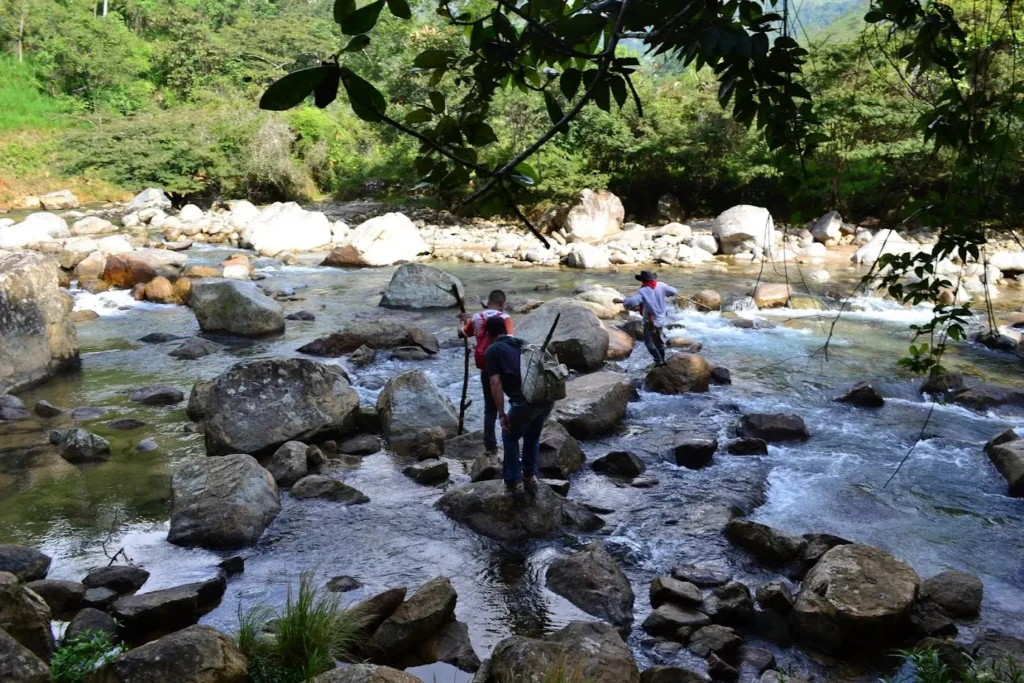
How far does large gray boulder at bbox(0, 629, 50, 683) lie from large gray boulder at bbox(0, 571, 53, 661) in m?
0.42

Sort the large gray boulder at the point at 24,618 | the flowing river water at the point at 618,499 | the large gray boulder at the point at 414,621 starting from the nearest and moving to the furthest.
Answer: the large gray boulder at the point at 24,618, the large gray boulder at the point at 414,621, the flowing river water at the point at 618,499

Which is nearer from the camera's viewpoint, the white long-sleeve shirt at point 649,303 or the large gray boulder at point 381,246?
the white long-sleeve shirt at point 649,303

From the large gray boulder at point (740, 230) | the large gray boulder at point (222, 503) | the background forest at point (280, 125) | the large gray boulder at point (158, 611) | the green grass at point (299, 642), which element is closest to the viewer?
the green grass at point (299, 642)

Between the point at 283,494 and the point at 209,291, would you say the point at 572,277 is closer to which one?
the point at 209,291

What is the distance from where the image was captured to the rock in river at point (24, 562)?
5836 mm

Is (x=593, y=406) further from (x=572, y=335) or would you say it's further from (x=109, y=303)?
(x=109, y=303)

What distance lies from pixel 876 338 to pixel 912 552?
26.9ft

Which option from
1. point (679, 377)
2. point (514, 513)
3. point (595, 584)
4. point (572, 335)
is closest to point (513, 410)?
point (514, 513)

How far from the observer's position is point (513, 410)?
21.9 ft

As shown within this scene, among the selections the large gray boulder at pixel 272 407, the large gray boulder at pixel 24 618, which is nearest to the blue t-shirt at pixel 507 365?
the large gray boulder at pixel 272 407

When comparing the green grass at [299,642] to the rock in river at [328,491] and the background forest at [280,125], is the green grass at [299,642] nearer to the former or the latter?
the rock in river at [328,491]

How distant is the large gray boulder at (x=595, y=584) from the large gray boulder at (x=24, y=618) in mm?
3124

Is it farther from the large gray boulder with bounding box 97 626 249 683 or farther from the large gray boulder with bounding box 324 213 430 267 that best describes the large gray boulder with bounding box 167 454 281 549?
the large gray boulder with bounding box 324 213 430 267

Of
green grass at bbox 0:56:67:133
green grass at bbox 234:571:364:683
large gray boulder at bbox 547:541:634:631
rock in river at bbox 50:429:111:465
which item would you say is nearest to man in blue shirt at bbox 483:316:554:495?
large gray boulder at bbox 547:541:634:631
